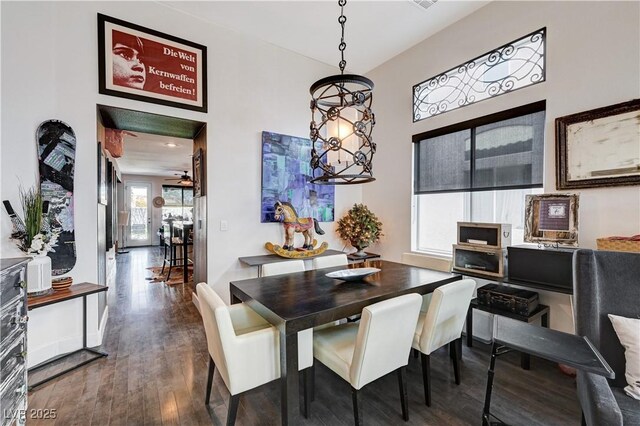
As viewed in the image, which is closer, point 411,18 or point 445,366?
point 445,366

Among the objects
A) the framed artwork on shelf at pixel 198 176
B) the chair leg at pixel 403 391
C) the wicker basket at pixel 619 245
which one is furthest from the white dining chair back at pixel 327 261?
the wicker basket at pixel 619 245

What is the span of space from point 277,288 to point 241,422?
89 centimetres

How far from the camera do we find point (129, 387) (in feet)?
7.25

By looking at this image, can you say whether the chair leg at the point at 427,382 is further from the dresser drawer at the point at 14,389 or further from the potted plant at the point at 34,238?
the potted plant at the point at 34,238

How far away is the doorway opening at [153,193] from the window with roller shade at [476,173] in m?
2.96

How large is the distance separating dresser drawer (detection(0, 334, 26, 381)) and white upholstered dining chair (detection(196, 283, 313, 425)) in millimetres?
1067

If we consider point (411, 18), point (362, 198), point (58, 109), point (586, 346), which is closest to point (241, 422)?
point (586, 346)

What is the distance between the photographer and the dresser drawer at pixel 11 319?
157cm

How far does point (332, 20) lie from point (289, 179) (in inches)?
80.1

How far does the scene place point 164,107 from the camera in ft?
10.3

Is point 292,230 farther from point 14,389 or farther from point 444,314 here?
point 14,389

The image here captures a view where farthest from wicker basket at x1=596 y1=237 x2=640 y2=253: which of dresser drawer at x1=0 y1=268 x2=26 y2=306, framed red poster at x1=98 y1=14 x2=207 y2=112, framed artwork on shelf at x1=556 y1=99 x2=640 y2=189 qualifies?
framed red poster at x1=98 y1=14 x2=207 y2=112

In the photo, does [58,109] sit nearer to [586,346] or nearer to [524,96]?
[586,346]

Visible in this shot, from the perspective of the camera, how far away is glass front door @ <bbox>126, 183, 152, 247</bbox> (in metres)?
10.7
